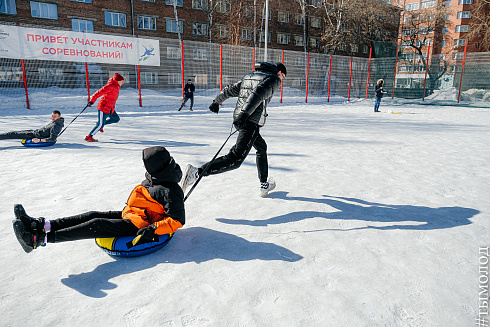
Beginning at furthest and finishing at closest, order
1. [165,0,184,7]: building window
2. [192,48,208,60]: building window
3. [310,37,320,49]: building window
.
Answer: [310,37,320,49]: building window, [165,0,184,7]: building window, [192,48,208,60]: building window

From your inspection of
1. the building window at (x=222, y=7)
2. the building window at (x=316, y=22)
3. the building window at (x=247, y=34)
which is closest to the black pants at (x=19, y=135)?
the building window at (x=247, y=34)

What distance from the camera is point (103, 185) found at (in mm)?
4309

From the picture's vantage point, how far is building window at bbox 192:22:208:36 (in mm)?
31234

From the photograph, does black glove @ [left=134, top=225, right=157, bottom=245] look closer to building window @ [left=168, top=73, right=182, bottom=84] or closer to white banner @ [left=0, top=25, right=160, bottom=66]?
white banner @ [left=0, top=25, right=160, bottom=66]

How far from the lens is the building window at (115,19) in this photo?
91.1 feet

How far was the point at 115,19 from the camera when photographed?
92.4 ft

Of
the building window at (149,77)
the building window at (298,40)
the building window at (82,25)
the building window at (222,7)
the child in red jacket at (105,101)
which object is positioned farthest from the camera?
the building window at (298,40)

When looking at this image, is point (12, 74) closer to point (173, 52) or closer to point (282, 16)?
point (173, 52)

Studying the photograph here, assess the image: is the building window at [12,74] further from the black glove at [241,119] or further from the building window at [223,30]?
the building window at [223,30]

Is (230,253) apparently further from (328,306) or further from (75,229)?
(75,229)

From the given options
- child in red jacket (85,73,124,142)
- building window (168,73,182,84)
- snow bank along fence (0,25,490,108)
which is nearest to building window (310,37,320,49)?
snow bank along fence (0,25,490,108)

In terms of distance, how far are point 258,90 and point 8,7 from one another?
30.1 m

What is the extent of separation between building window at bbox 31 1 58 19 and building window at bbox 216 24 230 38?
14.0m

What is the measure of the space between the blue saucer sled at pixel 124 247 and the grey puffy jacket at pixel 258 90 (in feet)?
5.81
